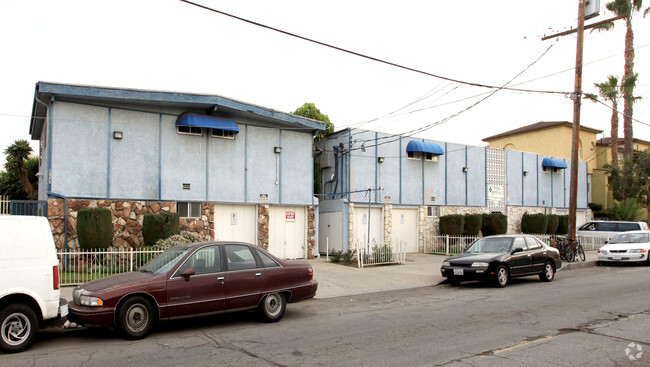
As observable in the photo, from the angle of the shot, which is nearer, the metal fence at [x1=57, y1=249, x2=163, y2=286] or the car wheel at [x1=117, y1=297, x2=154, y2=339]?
the car wheel at [x1=117, y1=297, x2=154, y2=339]

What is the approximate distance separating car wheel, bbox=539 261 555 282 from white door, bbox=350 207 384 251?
300 inches

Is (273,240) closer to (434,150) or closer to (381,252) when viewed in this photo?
(381,252)

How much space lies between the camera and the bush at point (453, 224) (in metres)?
23.3

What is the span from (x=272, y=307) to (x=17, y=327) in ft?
13.3

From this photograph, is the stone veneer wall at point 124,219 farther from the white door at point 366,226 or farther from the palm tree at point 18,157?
the palm tree at point 18,157

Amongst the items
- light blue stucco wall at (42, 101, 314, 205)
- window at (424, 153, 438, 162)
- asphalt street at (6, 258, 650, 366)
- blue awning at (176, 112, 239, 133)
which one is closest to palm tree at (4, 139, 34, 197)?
light blue stucco wall at (42, 101, 314, 205)

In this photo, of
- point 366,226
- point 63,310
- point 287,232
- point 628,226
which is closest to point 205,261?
point 63,310

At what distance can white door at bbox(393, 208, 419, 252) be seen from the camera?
23156 millimetres

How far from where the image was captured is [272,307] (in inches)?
360

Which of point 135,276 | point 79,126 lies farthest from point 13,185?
point 135,276

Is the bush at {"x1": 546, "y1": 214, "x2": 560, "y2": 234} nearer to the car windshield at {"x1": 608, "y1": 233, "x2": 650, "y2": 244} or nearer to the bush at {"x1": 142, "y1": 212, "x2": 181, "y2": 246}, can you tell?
the car windshield at {"x1": 608, "y1": 233, "x2": 650, "y2": 244}

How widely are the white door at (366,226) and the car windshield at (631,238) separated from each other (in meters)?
9.90

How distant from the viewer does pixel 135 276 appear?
27.1 feet

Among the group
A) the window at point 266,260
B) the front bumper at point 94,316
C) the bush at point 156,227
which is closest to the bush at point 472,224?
the bush at point 156,227
